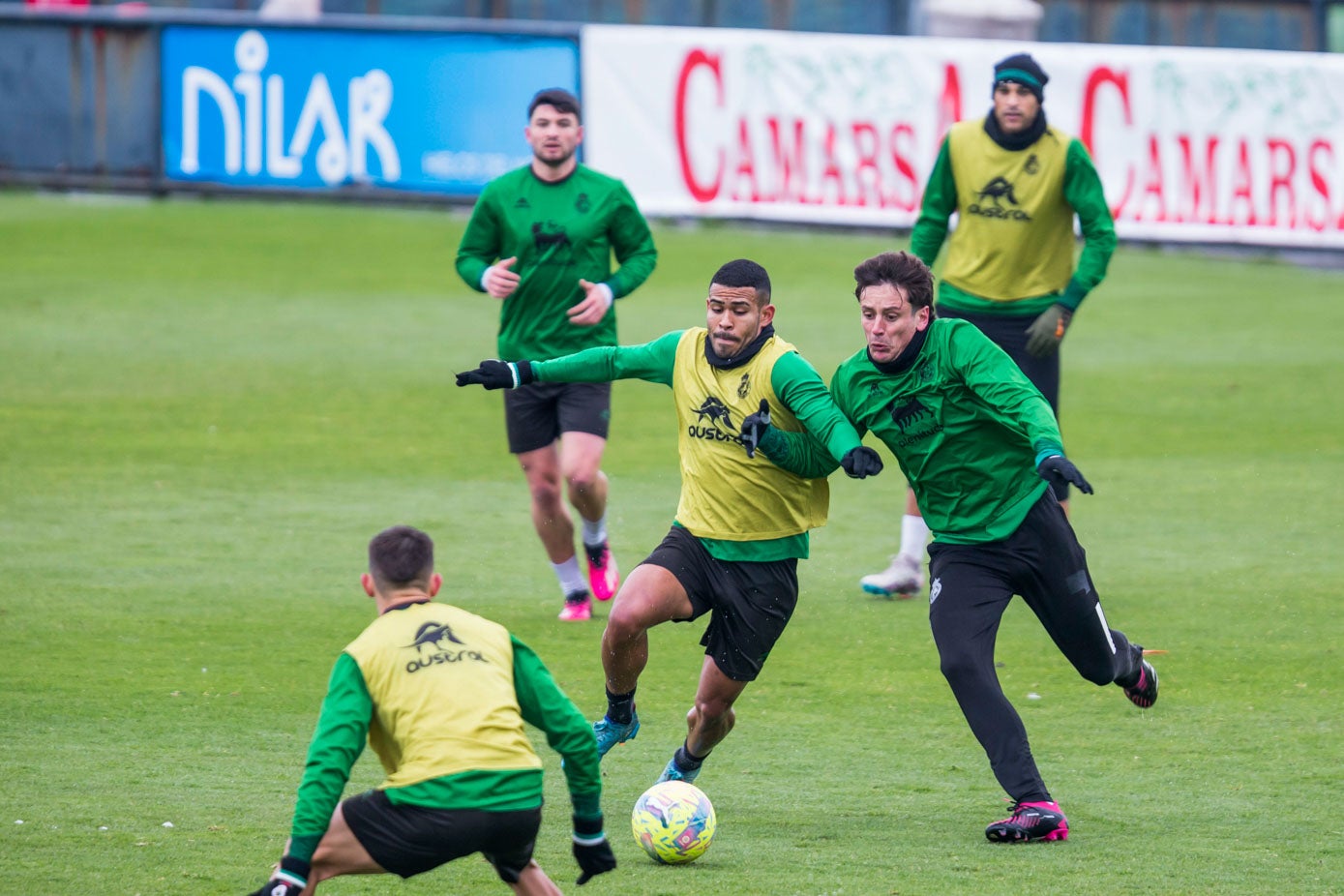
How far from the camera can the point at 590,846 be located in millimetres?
5398

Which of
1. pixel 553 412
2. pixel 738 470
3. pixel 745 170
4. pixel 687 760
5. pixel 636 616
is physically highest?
pixel 745 170

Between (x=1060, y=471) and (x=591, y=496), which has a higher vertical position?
(x=1060, y=471)

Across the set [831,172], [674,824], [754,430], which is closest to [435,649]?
[674,824]

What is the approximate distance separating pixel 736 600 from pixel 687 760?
0.64m

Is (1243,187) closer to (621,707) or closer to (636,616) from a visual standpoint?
(621,707)

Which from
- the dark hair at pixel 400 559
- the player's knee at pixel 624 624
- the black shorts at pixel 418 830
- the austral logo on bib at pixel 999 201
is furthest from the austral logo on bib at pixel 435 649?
the austral logo on bib at pixel 999 201

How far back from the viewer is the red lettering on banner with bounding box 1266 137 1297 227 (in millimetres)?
19797

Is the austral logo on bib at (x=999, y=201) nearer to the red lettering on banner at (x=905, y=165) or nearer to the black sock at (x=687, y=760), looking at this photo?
the black sock at (x=687, y=760)

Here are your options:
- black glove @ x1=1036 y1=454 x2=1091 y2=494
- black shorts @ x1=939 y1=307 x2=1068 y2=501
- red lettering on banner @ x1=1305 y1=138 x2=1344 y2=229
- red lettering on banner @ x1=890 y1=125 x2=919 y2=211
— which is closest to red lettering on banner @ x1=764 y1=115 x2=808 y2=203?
red lettering on banner @ x1=890 y1=125 x2=919 y2=211

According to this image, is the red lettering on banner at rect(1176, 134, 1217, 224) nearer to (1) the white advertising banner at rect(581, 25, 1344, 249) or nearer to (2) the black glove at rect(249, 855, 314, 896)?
(1) the white advertising banner at rect(581, 25, 1344, 249)

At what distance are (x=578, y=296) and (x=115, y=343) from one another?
26.4ft

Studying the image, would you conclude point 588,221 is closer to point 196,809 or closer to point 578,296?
point 578,296

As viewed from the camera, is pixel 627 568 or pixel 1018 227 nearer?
pixel 1018 227

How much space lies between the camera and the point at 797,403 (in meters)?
6.80
